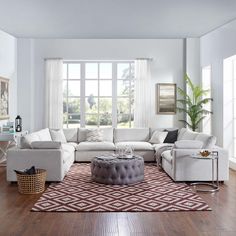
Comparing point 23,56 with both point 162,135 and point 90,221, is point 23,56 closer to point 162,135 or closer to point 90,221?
point 162,135

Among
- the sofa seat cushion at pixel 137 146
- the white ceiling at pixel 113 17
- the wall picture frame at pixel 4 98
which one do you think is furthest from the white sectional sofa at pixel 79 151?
the white ceiling at pixel 113 17

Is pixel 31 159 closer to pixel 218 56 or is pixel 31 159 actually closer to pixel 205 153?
pixel 205 153

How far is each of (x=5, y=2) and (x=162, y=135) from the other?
15.0ft

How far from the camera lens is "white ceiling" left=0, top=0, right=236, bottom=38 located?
6.32 metres

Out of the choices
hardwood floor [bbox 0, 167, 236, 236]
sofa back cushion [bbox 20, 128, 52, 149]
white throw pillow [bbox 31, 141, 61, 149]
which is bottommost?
hardwood floor [bbox 0, 167, 236, 236]

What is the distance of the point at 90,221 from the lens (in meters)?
4.16

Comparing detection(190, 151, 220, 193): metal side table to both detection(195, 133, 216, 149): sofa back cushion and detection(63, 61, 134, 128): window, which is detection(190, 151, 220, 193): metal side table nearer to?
detection(195, 133, 216, 149): sofa back cushion

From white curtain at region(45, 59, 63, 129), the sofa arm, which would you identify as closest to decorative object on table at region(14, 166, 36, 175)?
the sofa arm

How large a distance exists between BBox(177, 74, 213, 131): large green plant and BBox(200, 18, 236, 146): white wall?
0.36 metres

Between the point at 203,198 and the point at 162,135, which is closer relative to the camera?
the point at 203,198

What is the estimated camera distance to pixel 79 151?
27.3 feet

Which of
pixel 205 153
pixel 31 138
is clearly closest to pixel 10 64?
pixel 31 138

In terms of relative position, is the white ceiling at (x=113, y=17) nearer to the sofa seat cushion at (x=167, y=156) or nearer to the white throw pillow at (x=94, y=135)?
the white throw pillow at (x=94, y=135)

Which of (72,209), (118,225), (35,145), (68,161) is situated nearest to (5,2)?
(35,145)
